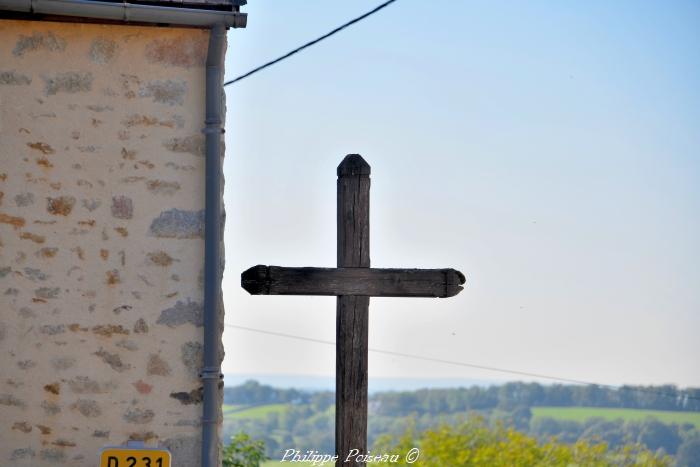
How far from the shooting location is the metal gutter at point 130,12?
657cm

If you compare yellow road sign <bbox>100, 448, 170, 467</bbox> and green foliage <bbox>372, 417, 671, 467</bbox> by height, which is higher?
yellow road sign <bbox>100, 448, 170, 467</bbox>

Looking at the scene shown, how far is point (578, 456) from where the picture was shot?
2739 centimetres

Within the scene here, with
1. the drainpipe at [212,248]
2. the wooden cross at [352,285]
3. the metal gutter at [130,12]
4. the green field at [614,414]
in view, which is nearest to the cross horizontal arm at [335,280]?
the wooden cross at [352,285]

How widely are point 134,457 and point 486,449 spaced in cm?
2135

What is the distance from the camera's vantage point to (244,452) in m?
12.1

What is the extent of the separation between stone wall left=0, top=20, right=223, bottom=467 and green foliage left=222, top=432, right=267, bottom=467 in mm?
5259

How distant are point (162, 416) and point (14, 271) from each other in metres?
1.12

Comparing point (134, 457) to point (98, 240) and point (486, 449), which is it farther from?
point (486, 449)

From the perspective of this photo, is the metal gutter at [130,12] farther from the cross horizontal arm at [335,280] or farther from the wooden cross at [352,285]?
the cross horizontal arm at [335,280]

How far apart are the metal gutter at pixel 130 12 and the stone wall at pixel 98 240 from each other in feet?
0.40

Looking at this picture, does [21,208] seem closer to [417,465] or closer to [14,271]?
[14,271]

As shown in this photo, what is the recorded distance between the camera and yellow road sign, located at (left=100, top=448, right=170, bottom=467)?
230 inches

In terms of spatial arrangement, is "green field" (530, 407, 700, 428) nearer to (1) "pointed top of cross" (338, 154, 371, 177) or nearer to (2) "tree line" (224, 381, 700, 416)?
(2) "tree line" (224, 381, 700, 416)

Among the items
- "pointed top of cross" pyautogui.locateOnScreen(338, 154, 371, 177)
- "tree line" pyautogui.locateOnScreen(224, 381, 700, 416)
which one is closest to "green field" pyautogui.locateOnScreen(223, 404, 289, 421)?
"tree line" pyautogui.locateOnScreen(224, 381, 700, 416)
